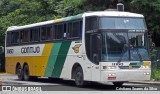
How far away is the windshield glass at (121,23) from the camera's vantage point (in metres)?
19.4

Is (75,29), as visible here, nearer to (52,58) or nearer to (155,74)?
(52,58)

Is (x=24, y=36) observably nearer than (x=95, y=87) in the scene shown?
No

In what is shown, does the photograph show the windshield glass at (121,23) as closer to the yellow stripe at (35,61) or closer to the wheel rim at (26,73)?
the yellow stripe at (35,61)

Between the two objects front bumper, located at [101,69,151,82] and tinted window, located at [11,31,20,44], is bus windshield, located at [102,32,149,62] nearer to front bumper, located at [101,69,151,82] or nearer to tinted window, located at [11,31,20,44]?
front bumper, located at [101,69,151,82]

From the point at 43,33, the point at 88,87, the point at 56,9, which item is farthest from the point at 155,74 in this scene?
the point at 56,9

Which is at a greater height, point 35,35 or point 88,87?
point 35,35

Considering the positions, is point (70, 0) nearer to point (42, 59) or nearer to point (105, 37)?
point (42, 59)

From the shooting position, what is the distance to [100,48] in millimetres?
18953

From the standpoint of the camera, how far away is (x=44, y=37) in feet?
81.0

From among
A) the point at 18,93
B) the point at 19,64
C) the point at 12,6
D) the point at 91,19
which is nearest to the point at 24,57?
the point at 19,64

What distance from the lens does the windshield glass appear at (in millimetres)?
19359

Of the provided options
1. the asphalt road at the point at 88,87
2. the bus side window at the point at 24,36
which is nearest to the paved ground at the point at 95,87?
the asphalt road at the point at 88,87

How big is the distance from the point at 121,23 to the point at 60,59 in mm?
4735

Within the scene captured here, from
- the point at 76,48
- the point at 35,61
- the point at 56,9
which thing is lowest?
the point at 35,61
